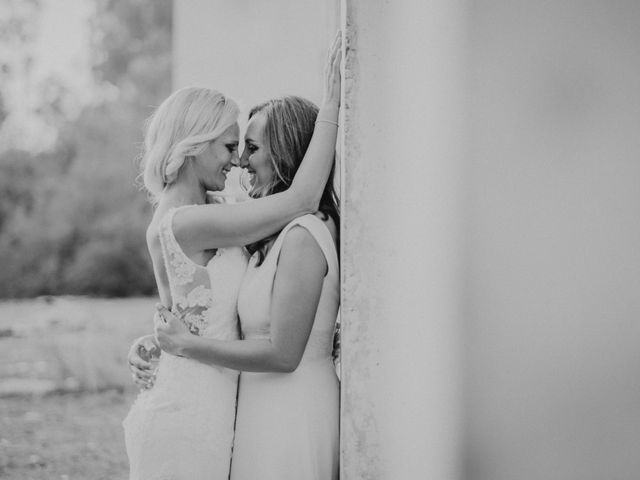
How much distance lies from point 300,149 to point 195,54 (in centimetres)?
233

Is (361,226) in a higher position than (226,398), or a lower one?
higher

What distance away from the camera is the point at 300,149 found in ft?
9.05

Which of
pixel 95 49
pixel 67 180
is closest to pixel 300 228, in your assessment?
pixel 67 180

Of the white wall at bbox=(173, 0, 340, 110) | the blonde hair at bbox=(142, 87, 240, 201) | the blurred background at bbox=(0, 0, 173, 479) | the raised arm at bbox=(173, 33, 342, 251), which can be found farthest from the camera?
the blurred background at bbox=(0, 0, 173, 479)

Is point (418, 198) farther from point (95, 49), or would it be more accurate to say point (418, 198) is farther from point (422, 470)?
point (95, 49)

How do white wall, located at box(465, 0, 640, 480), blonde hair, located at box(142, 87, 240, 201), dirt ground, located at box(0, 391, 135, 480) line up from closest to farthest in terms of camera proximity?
1. white wall, located at box(465, 0, 640, 480)
2. blonde hair, located at box(142, 87, 240, 201)
3. dirt ground, located at box(0, 391, 135, 480)

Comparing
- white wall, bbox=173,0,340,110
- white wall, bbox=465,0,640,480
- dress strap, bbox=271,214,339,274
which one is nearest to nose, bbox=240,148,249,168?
dress strap, bbox=271,214,339,274

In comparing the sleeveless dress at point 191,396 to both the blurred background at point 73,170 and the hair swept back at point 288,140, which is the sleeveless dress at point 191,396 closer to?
the hair swept back at point 288,140

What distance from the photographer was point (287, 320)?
96.3 inches

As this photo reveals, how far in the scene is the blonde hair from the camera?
8.99ft

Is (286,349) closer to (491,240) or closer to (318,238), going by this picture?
(318,238)

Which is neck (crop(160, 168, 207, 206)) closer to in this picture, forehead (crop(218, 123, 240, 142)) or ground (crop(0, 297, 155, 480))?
forehead (crop(218, 123, 240, 142))

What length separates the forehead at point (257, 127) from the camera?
2760mm

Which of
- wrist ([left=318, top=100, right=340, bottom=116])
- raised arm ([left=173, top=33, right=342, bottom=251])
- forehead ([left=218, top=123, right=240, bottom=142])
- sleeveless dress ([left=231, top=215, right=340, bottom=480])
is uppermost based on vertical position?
wrist ([left=318, top=100, right=340, bottom=116])
